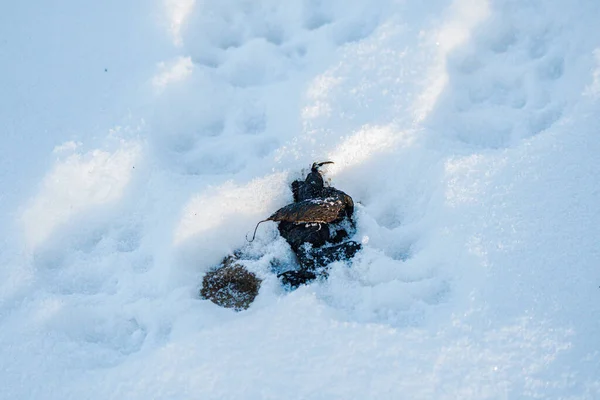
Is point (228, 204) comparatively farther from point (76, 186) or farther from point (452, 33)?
point (452, 33)

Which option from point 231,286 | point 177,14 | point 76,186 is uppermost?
point 177,14

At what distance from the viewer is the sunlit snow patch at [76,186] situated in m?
1.89

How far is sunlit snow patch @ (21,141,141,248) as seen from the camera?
6.20 ft

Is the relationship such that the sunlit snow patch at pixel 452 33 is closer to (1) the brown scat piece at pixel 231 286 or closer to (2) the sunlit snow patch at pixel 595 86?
(2) the sunlit snow patch at pixel 595 86

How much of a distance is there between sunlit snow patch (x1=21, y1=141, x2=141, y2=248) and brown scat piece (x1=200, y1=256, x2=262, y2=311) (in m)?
0.56

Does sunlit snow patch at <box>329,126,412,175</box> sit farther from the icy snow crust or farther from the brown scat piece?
the brown scat piece

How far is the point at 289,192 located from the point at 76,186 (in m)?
0.90

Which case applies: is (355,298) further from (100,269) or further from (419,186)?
(100,269)

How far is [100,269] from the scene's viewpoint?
1822 mm

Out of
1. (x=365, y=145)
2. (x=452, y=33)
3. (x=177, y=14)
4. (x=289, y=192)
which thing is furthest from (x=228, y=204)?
(x=452, y=33)

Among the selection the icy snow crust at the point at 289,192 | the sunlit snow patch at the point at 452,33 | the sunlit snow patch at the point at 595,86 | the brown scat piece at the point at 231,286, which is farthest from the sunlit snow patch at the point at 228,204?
the sunlit snow patch at the point at 595,86

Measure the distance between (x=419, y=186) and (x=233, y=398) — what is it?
108cm

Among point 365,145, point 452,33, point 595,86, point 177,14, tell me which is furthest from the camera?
point 177,14

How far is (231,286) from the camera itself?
1.75 meters
